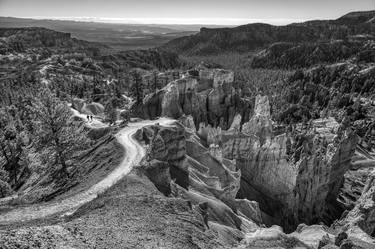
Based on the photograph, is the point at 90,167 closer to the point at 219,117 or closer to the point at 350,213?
the point at 350,213

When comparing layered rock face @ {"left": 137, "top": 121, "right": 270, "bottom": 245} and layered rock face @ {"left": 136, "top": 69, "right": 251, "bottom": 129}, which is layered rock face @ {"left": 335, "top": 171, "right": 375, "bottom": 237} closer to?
layered rock face @ {"left": 137, "top": 121, "right": 270, "bottom": 245}

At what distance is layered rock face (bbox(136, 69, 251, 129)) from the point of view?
78500 millimetres

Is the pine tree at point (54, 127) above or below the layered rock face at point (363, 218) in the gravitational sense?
above

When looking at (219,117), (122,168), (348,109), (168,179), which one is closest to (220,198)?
(168,179)

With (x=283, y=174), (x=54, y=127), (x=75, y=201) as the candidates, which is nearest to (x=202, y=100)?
(x=283, y=174)

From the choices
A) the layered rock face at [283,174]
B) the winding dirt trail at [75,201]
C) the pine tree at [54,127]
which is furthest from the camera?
the layered rock face at [283,174]

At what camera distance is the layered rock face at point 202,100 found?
7850 centimetres

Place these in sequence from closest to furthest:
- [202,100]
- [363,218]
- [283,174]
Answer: [363,218], [283,174], [202,100]

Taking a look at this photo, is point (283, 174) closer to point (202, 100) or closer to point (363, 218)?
point (363, 218)

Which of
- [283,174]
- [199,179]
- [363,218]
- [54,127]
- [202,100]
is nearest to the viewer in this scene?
[54,127]

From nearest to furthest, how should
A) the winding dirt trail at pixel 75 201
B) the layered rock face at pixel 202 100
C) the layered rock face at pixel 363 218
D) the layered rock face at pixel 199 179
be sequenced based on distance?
the winding dirt trail at pixel 75 201 < the layered rock face at pixel 199 179 < the layered rock face at pixel 363 218 < the layered rock face at pixel 202 100

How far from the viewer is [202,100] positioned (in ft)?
276

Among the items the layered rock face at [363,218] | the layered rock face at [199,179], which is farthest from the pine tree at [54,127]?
the layered rock face at [363,218]

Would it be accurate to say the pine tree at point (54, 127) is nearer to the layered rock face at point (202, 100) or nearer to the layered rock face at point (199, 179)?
the layered rock face at point (199, 179)
